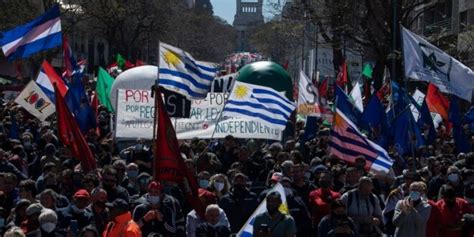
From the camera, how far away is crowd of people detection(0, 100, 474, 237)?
10.1 meters

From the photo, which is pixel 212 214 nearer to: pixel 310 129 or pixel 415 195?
pixel 415 195

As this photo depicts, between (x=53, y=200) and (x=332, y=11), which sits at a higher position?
(x=332, y=11)

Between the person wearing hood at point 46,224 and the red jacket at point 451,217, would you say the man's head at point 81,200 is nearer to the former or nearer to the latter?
the person wearing hood at point 46,224

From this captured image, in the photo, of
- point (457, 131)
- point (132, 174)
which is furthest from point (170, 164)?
point (457, 131)

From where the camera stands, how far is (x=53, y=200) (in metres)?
10.7

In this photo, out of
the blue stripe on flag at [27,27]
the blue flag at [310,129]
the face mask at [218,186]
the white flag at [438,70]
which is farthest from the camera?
the blue flag at [310,129]

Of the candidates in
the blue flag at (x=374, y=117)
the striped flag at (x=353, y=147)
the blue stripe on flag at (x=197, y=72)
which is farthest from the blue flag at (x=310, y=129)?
the striped flag at (x=353, y=147)

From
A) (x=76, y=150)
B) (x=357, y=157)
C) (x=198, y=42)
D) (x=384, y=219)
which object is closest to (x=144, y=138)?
(x=76, y=150)

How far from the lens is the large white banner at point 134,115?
1708cm

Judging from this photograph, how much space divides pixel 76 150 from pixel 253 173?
3044 millimetres

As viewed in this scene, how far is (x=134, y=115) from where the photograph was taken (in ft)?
56.9

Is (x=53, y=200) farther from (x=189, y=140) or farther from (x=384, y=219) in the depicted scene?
(x=189, y=140)

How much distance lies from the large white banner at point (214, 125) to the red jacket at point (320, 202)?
15.6ft

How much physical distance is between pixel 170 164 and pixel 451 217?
3.08 meters
